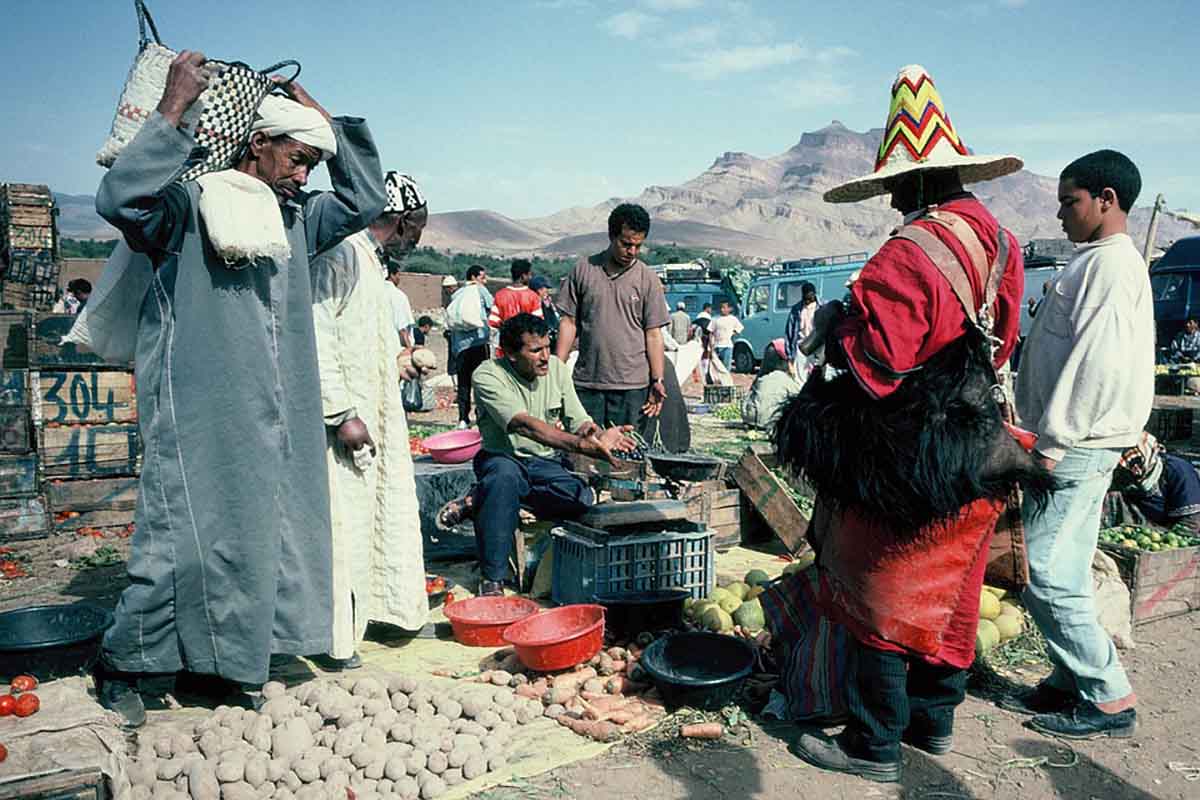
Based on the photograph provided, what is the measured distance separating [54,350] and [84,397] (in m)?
0.36

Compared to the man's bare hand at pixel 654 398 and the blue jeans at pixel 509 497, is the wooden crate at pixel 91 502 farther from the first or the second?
the man's bare hand at pixel 654 398

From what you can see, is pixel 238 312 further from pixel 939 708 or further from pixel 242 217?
pixel 939 708

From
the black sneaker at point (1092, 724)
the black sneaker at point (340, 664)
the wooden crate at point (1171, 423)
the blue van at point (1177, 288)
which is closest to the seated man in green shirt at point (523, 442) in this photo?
the black sneaker at point (340, 664)

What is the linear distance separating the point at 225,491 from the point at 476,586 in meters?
2.26

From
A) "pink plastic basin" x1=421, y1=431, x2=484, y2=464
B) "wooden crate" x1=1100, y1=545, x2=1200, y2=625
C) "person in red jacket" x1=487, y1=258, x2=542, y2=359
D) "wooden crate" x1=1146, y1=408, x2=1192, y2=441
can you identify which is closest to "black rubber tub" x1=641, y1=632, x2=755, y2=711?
"wooden crate" x1=1100, y1=545, x2=1200, y2=625

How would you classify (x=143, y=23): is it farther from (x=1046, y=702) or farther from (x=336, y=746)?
(x=1046, y=702)

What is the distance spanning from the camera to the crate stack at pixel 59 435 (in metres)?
5.81

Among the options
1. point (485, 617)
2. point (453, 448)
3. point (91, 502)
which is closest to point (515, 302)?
point (453, 448)

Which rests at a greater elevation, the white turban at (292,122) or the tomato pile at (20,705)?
the white turban at (292,122)

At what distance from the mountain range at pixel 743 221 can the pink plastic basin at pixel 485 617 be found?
271 feet

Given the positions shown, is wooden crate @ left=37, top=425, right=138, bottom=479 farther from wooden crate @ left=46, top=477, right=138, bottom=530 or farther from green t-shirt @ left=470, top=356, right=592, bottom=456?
green t-shirt @ left=470, top=356, right=592, bottom=456

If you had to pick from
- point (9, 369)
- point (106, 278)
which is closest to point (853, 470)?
point (106, 278)

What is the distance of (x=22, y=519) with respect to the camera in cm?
580

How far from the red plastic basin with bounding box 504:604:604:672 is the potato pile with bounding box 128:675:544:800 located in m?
0.30
